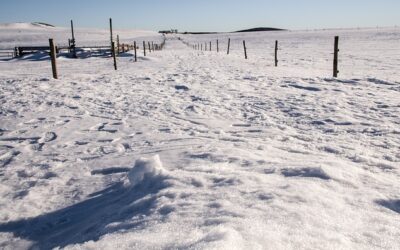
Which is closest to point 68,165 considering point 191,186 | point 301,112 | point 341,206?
point 191,186

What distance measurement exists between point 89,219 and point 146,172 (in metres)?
0.71

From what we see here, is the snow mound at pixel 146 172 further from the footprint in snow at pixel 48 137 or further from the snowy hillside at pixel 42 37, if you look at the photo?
the snowy hillside at pixel 42 37

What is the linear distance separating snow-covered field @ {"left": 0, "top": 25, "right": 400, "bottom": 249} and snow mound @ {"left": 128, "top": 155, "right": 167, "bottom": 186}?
1 centimetres

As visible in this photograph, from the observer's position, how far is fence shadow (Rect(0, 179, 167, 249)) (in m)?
2.59

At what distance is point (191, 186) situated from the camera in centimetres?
317

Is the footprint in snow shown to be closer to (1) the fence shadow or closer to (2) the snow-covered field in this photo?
(2) the snow-covered field

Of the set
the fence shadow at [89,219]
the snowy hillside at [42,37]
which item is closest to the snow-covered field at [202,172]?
the fence shadow at [89,219]

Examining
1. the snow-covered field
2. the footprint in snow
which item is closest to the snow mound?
the snow-covered field

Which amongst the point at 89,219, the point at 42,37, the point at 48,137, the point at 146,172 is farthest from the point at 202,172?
the point at 42,37

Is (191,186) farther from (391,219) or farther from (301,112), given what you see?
(301,112)

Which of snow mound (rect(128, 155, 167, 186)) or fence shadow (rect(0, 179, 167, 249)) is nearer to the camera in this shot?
fence shadow (rect(0, 179, 167, 249))

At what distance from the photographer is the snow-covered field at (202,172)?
7.58ft

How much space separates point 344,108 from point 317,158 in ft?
10.5

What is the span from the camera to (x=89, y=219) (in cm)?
294
